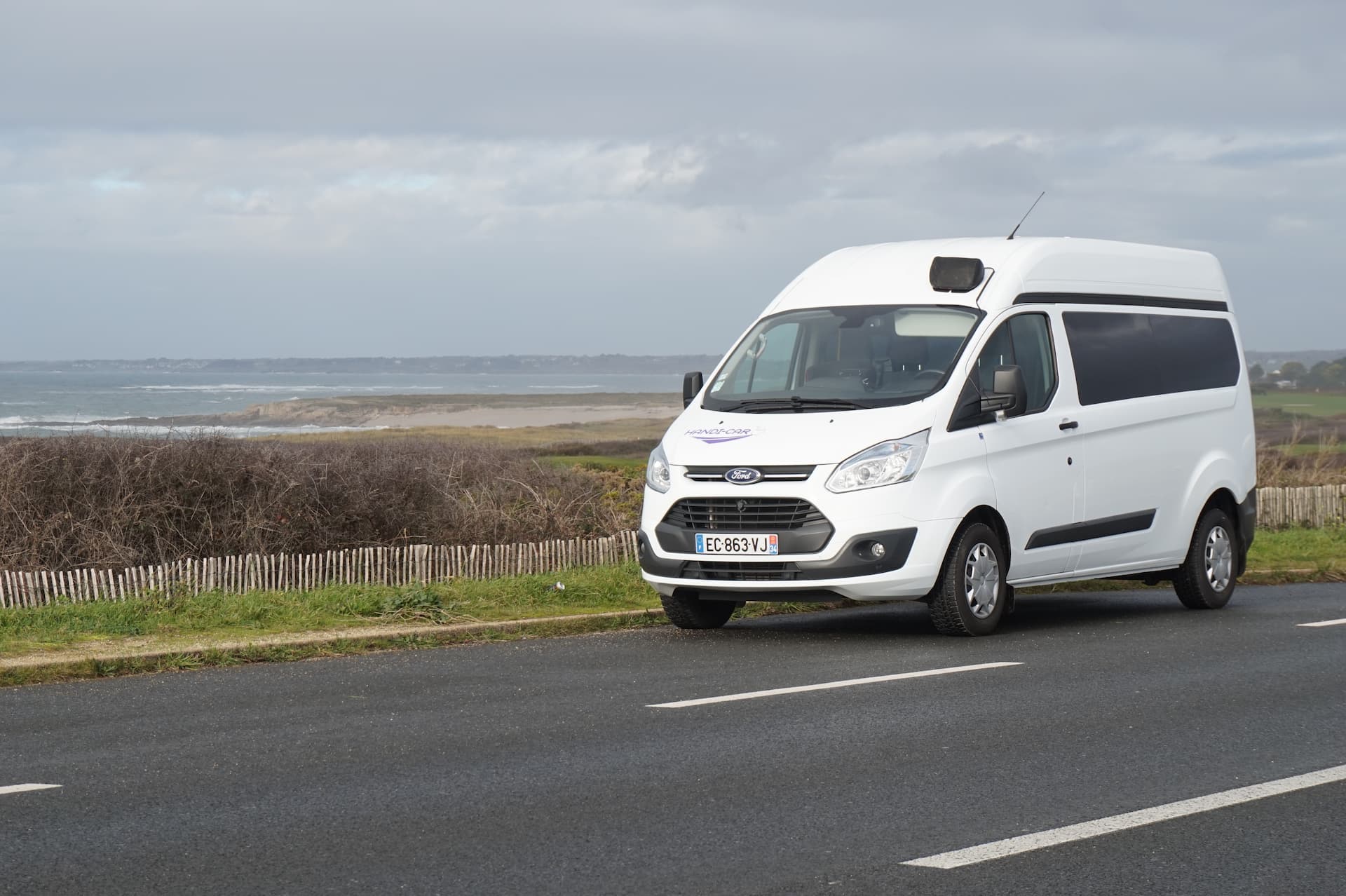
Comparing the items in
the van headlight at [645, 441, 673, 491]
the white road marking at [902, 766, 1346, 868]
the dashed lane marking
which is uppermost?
the van headlight at [645, 441, 673, 491]

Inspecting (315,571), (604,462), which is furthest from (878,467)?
(604,462)

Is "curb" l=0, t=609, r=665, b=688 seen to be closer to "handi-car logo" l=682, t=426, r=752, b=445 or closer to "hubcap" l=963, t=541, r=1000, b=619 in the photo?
"handi-car logo" l=682, t=426, r=752, b=445

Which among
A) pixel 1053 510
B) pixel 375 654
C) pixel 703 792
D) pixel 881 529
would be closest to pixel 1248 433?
pixel 1053 510

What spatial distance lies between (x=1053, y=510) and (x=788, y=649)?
2487 mm

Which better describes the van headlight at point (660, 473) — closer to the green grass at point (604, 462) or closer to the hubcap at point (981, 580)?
the hubcap at point (981, 580)

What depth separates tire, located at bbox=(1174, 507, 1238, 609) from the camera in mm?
13406

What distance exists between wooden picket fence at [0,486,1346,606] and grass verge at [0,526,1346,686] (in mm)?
1172

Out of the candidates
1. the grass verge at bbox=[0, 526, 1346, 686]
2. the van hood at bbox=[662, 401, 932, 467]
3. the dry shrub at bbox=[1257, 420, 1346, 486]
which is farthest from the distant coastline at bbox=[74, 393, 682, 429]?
the van hood at bbox=[662, 401, 932, 467]

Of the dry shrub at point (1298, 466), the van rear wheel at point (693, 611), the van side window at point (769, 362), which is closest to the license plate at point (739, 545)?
the van rear wheel at point (693, 611)

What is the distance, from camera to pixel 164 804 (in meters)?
6.20

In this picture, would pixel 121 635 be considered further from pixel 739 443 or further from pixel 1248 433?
pixel 1248 433

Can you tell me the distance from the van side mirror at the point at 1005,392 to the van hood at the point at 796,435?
0.61 m

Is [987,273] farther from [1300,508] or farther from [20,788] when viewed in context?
[1300,508]

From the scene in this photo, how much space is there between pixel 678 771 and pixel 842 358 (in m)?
5.43
